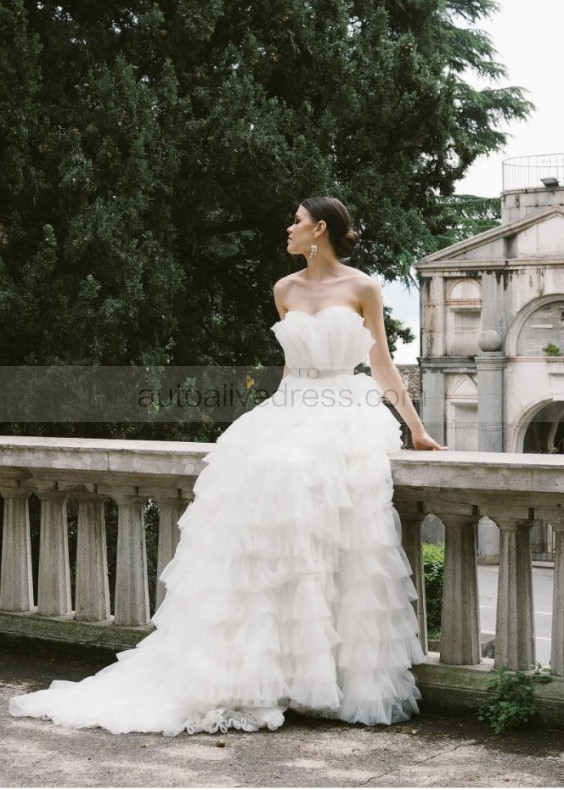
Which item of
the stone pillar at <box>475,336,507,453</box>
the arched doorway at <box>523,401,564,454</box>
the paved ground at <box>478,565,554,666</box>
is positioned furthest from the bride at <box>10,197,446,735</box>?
the arched doorway at <box>523,401,564,454</box>

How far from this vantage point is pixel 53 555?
4699 millimetres

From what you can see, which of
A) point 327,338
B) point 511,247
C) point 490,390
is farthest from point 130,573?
point 511,247

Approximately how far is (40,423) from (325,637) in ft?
23.3

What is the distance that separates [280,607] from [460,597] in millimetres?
701

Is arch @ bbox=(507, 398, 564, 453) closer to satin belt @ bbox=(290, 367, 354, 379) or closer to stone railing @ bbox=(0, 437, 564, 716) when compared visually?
stone railing @ bbox=(0, 437, 564, 716)

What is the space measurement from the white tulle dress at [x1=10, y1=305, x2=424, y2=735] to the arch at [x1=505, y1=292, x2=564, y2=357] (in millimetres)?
20974

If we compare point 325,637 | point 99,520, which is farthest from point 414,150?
point 325,637

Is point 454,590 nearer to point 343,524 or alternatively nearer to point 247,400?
point 343,524

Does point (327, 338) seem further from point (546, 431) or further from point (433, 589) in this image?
point (546, 431)

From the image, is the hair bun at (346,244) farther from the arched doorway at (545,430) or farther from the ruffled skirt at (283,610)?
the arched doorway at (545,430)

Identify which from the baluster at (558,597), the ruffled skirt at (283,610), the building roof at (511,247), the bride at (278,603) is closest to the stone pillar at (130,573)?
the bride at (278,603)

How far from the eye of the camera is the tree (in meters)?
10.0

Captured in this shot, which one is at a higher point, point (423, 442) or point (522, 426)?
point (423, 442)

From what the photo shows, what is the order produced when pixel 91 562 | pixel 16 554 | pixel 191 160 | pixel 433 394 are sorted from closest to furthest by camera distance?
1. pixel 91 562
2. pixel 16 554
3. pixel 191 160
4. pixel 433 394
